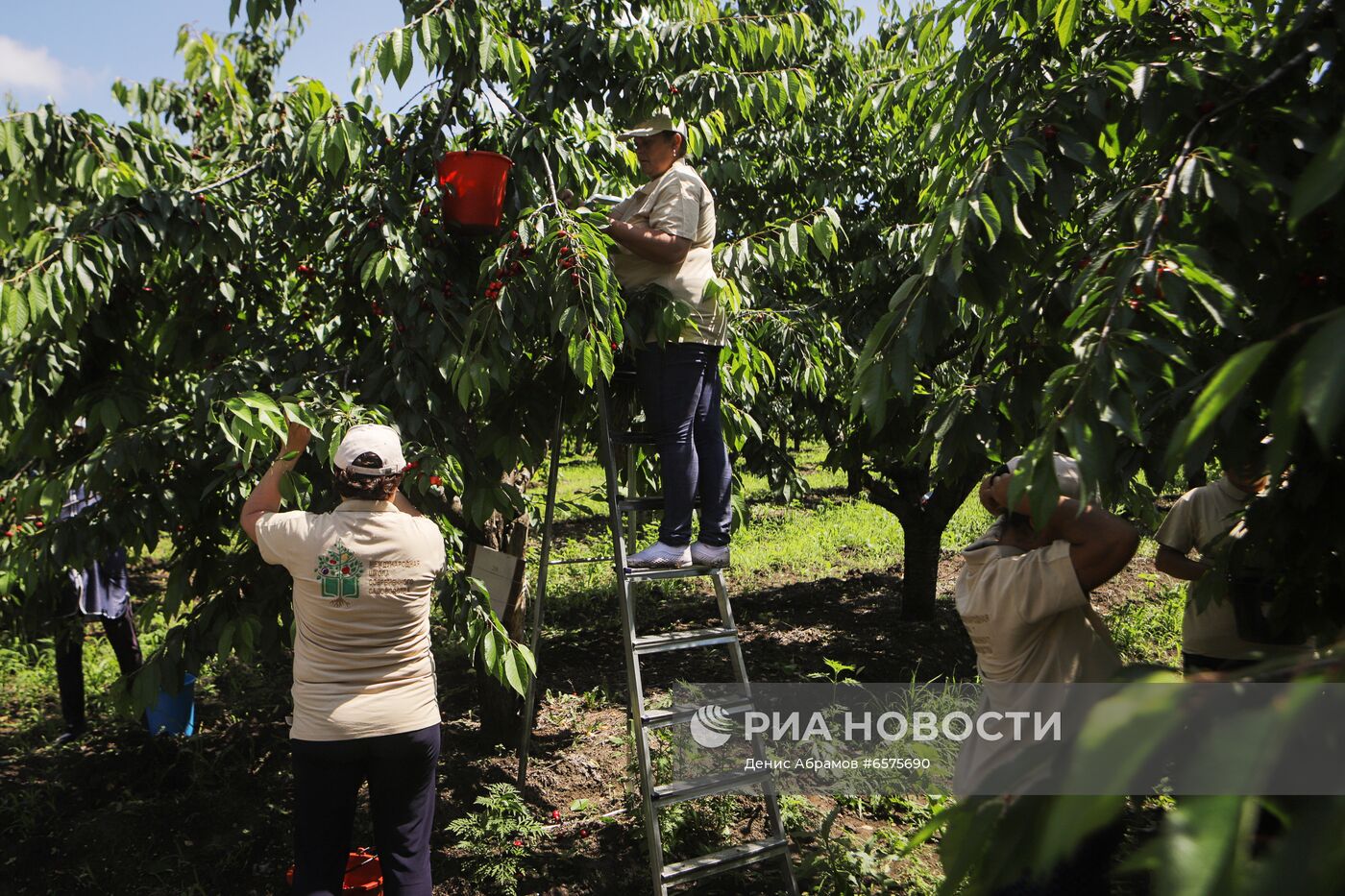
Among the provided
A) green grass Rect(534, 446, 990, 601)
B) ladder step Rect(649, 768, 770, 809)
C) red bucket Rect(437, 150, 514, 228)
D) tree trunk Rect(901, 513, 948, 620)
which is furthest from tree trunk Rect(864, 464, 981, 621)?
red bucket Rect(437, 150, 514, 228)

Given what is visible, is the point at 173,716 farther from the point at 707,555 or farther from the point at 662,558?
the point at 707,555

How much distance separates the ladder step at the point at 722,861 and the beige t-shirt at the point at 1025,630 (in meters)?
1.25

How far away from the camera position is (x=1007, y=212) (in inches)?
72.1

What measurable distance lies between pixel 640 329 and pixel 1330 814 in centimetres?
308

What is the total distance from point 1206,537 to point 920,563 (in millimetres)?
3864

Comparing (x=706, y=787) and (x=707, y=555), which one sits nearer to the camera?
(x=706, y=787)

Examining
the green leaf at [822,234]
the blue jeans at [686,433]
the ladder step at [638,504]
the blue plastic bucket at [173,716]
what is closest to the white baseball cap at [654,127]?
the green leaf at [822,234]

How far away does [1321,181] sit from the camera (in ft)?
2.54

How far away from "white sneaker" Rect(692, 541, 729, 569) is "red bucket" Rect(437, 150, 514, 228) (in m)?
1.49

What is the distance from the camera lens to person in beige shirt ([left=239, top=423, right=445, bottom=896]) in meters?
2.65

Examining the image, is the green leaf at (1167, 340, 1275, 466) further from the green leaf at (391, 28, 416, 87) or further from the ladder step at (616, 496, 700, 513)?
the ladder step at (616, 496, 700, 513)

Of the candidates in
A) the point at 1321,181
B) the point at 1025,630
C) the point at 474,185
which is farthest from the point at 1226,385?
the point at 474,185

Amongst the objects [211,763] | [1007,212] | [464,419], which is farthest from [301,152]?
[211,763]

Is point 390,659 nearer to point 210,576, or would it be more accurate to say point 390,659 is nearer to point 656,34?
point 210,576
